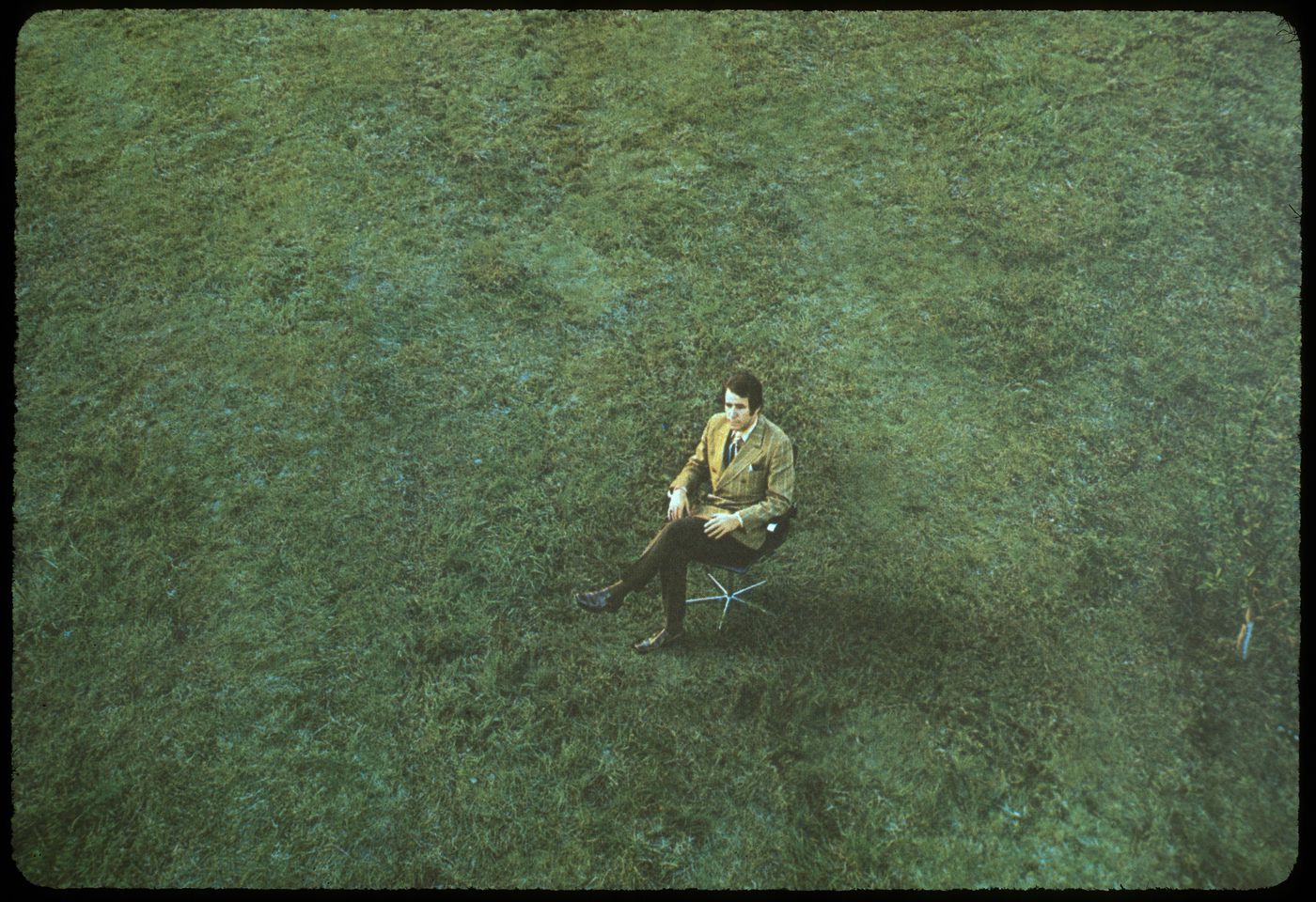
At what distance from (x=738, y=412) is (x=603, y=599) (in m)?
1.22

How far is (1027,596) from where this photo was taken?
4.30 m

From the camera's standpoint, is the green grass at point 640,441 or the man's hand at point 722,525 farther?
the man's hand at point 722,525

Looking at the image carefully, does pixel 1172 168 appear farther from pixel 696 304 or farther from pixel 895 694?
pixel 895 694

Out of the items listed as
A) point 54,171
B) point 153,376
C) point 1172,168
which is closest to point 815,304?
point 1172,168

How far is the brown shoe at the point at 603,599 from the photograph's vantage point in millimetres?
4289

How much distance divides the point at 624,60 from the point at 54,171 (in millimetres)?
3785

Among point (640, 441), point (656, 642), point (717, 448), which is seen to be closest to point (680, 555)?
point (656, 642)

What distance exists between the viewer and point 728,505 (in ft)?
13.9

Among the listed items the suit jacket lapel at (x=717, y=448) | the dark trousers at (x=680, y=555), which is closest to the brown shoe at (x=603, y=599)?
the dark trousers at (x=680, y=555)

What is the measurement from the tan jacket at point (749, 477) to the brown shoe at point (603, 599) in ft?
1.97

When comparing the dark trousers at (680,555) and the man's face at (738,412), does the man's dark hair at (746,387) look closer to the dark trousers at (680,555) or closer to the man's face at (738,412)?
the man's face at (738,412)

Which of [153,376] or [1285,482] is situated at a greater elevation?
[153,376]

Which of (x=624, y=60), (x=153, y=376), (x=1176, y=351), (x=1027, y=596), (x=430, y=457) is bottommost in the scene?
(x=1027, y=596)

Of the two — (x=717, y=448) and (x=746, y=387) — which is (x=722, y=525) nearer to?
(x=717, y=448)
